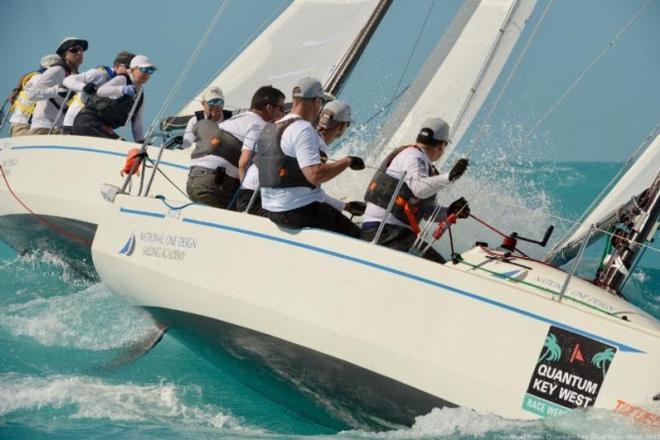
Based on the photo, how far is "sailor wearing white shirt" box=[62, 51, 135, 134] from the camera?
953 cm

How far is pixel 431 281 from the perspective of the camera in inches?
205

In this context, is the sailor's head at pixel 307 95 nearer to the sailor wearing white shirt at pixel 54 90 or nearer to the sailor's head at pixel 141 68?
the sailor's head at pixel 141 68

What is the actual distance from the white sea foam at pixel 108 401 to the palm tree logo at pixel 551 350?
5.95 feet

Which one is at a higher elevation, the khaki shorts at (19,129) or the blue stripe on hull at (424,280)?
the blue stripe on hull at (424,280)

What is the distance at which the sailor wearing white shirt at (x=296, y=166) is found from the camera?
570 centimetres

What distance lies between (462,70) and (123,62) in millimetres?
3007

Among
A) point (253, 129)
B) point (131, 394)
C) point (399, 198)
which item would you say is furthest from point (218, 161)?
point (399, 198)

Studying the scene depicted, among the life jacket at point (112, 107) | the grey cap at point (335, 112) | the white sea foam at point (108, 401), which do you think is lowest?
the white sea foam at point (108, 401)

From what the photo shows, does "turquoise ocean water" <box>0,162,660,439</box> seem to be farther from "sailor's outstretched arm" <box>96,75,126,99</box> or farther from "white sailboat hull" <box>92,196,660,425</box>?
"sailor's outstretched arm" <box>96,75,126,99</box>

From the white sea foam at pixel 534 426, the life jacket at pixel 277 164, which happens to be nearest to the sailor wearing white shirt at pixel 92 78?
the life jacket at pixel 277 164

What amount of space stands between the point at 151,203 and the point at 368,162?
2.67 m

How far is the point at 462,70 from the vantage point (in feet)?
29.7

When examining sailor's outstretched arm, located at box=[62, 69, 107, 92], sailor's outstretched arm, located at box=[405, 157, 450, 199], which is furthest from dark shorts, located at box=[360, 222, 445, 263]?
sailor's outstretched arm, located at box=[62, 69, 107, 92]

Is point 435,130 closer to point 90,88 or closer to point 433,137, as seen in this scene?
point 433,137
